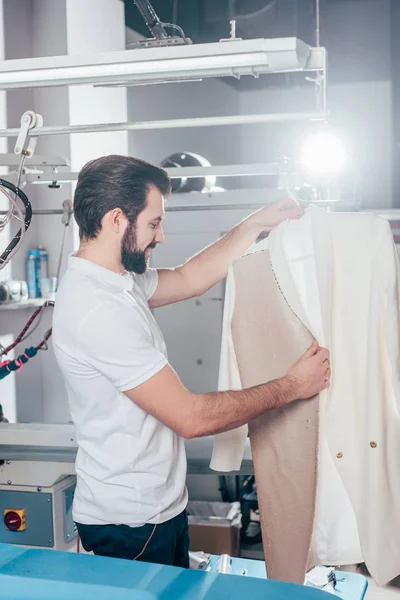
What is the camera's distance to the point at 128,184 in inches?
74.4

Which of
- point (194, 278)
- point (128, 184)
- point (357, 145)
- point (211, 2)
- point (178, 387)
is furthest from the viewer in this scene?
point (357, 145)

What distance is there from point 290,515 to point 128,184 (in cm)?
101

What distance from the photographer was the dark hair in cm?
188

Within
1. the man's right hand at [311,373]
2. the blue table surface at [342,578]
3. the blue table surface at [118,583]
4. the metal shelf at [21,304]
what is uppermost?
the metal shelf at [21,304]

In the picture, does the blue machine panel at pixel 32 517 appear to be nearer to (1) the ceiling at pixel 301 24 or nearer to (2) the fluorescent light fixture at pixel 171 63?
(2) the fluorescent light fixture at pixel 171 63

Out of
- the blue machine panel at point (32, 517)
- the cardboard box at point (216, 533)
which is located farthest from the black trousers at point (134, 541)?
the cardboard box at point (216, 533)

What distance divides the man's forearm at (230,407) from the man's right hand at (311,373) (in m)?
0.05

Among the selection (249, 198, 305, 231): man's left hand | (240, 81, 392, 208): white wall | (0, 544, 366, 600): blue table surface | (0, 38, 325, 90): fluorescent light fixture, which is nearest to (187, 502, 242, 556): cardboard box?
(249, 198, 305, 231): man's left hand

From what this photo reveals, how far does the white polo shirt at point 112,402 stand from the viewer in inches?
69.0

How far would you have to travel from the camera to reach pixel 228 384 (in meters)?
1.98

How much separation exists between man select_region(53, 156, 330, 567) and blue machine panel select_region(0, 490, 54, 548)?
17.8 inches

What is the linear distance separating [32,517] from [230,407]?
1.04 metres

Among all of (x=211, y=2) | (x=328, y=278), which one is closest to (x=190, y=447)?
(x=328, y=278)

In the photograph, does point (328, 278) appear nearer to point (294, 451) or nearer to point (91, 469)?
point (294, 451)
